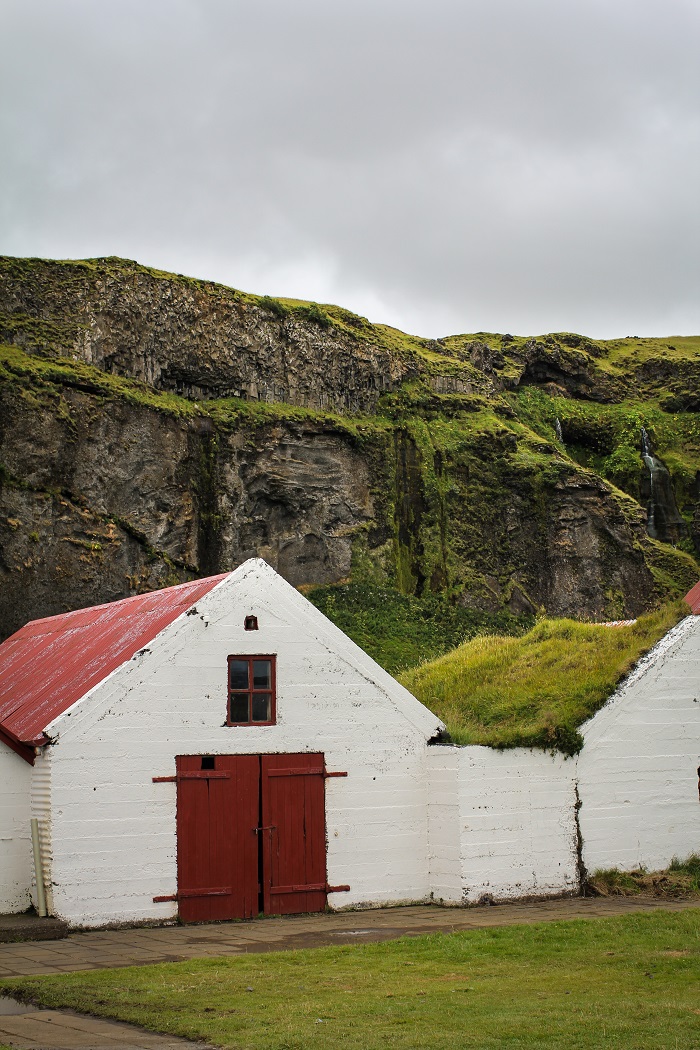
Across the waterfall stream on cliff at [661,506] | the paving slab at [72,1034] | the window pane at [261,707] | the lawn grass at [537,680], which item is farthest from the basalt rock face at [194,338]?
the paving slab at [72,1034]

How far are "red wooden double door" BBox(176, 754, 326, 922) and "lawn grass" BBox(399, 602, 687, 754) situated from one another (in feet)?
9.47

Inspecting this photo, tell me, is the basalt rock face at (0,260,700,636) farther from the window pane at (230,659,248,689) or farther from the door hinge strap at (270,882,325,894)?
the door hinge strap at (270,882,325,894)

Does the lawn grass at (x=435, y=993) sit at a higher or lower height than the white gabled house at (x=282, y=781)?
lower

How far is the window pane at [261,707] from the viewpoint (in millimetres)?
18047

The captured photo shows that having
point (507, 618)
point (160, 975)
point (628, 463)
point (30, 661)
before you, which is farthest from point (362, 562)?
point (160, 975)

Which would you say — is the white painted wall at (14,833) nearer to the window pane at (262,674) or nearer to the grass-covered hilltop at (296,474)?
the window pane at (262,674)

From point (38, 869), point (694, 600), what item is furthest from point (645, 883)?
point (38, 869)

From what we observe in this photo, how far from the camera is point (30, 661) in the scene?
73.2ft

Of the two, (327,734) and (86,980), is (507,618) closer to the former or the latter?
(327,734)

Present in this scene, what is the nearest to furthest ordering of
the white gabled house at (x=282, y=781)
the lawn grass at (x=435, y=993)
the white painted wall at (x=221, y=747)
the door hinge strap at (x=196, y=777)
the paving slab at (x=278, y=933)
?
the lawn grass at (x=435, y=993), the paving slab at (x=278, y=933), the white painted wall at (x=221, y=747), the white gabled house at (x=282, y=781), the door hinge strap at (x=196, y=777)

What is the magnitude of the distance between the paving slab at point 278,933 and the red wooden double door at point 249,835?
38 centimetres

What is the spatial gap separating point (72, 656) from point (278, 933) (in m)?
7.08

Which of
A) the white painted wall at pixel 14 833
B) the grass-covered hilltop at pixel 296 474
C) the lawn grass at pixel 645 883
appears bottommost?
the lawn grass at pixel 645 883

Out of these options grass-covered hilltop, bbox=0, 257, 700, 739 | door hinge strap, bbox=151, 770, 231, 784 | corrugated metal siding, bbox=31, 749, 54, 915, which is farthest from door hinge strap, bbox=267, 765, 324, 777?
grass-covered hilltop, bbox=0, 257, 700, 739
